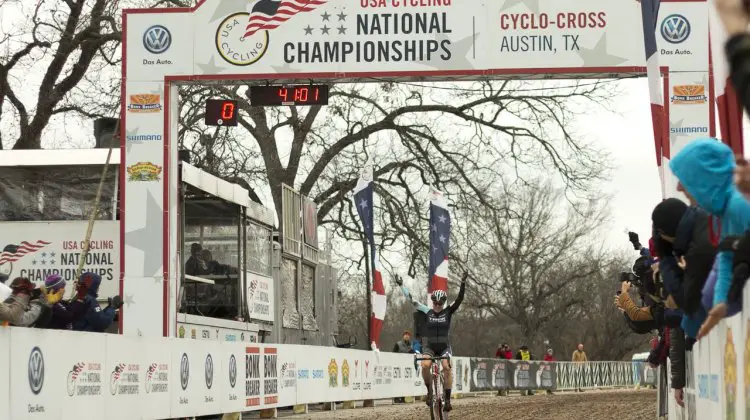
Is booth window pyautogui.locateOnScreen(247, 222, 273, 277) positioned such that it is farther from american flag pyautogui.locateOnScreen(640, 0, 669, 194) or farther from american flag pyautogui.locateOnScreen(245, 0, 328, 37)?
american flag pyautogui.locateOnScreen(640, 0, 669, 194)

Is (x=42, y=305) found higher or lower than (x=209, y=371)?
higher

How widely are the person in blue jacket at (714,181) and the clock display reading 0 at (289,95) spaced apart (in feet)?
45.0

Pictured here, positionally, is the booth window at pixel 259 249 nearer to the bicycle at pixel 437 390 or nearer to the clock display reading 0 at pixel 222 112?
the clock display reading 0 at pixel 222 112

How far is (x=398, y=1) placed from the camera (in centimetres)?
2016

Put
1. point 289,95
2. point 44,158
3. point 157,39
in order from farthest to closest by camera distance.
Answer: point 157,39
point 289,95
point 44,158

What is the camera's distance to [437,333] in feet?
58.3

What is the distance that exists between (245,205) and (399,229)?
1278 cm

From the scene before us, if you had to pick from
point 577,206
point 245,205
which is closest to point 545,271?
point 577,206

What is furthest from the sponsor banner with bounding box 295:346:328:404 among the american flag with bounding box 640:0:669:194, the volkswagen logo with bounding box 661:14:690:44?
the american flag with bounding box 640:0:669:194

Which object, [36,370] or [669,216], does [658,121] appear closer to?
[669,216]

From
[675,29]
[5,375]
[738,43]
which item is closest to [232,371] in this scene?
[5,375]

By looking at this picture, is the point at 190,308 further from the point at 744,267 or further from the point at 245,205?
the point at 744,267

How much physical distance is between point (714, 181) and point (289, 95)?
14.3m

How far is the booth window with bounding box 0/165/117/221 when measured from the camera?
19.3 m
